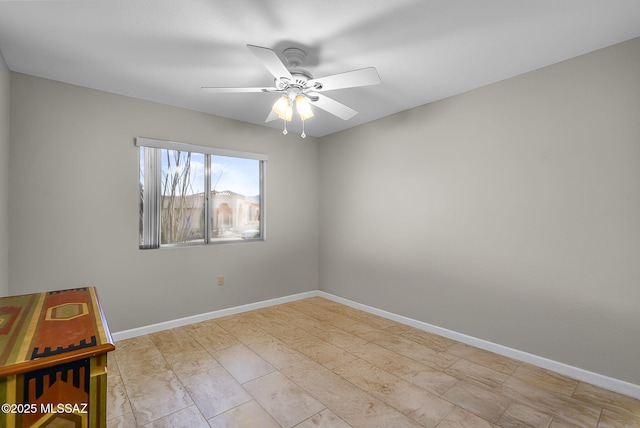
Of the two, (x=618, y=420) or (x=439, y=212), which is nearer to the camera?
(x=618, y=420)

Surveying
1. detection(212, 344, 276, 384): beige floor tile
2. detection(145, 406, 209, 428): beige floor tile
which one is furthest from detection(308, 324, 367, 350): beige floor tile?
detection(145, 406, 209, 428): beige floor tile

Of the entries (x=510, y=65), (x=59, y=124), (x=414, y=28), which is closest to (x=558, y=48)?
(x=510, y=65)

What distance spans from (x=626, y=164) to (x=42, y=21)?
3.88 metres

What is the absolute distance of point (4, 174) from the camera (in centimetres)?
225

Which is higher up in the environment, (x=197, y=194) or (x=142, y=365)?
(x=197, y=194)

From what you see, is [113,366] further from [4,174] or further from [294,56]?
[294,56]

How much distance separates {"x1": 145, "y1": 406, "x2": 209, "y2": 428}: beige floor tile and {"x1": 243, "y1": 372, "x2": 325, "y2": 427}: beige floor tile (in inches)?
13.9

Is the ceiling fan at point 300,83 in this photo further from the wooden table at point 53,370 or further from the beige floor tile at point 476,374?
the beige floor tile at point 476,374

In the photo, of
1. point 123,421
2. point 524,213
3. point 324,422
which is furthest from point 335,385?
point 524,213

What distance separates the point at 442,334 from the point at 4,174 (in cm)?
402

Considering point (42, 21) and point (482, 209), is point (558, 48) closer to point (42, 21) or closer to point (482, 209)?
point (482, 209)

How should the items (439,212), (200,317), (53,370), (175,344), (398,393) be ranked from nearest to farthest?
1. (53,370)
2. (398,393)
3. (175,344)
4. (439,212)
5. (200,317)

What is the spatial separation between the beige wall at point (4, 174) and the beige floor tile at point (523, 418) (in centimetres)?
356

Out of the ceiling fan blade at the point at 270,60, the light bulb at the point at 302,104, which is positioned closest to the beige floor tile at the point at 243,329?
the light bulb at the point at 302,104
